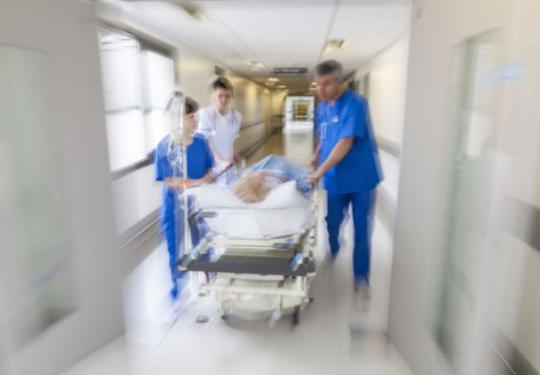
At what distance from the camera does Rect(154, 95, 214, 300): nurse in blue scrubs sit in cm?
210

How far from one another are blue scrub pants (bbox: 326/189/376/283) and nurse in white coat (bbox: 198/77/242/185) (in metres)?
0.69

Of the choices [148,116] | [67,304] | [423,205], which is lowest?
[67,304]

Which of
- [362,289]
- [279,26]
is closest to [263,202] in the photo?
[362,289]

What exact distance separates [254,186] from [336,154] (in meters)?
0.50

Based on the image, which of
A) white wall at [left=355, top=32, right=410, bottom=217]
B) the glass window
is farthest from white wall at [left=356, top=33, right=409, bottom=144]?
the glass window

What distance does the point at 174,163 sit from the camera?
2107 mm

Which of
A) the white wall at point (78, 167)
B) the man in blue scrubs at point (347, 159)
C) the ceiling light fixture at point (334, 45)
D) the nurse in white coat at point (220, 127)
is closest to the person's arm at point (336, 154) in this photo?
the man in blue scrubs at point (347, 159)

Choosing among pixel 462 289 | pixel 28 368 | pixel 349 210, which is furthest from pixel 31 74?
pixel 349 210

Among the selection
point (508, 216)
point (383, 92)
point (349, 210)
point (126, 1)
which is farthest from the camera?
point (383, 92)

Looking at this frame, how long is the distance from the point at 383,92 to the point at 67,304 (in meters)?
2.44

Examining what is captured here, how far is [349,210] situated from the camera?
96.7 inches

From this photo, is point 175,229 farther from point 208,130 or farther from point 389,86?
point 389,86

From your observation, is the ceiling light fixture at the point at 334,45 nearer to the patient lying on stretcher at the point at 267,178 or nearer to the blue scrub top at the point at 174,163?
the patient lying on stretcher at the point at 267,178

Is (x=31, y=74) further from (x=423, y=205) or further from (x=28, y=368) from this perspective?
(x=423, y=205)
